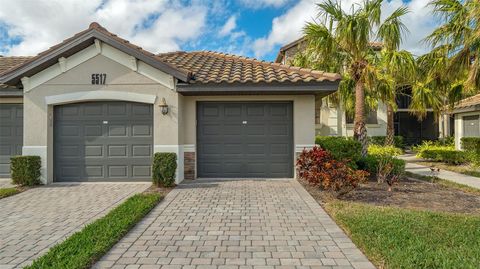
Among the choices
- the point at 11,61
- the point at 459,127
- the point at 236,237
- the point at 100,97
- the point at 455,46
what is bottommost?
the point at 236,237

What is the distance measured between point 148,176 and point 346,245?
7086 mm

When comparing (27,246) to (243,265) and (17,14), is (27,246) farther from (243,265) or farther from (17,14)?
(17,14)

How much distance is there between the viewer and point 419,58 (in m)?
12.6

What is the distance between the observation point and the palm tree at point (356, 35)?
10.6m

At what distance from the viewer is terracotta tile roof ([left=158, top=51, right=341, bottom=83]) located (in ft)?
32.4

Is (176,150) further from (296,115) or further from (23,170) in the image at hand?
(23,170)

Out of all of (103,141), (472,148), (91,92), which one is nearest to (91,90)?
(91,92)

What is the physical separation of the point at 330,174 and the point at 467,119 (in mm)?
13543

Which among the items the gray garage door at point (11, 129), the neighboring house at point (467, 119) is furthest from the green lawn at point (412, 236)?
the neighboring house at point (467, 119)

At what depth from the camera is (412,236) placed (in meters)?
4.95

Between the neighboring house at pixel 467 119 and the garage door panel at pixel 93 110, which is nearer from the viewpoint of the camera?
the garage door panel at pixel 93 110

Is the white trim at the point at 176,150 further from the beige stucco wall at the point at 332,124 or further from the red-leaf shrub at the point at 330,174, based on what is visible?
the beige stucco wall at the point at 332,124

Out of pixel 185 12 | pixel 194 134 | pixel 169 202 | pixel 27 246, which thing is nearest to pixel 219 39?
pixel 185 12

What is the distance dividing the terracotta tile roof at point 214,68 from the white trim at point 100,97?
3.43 feet
